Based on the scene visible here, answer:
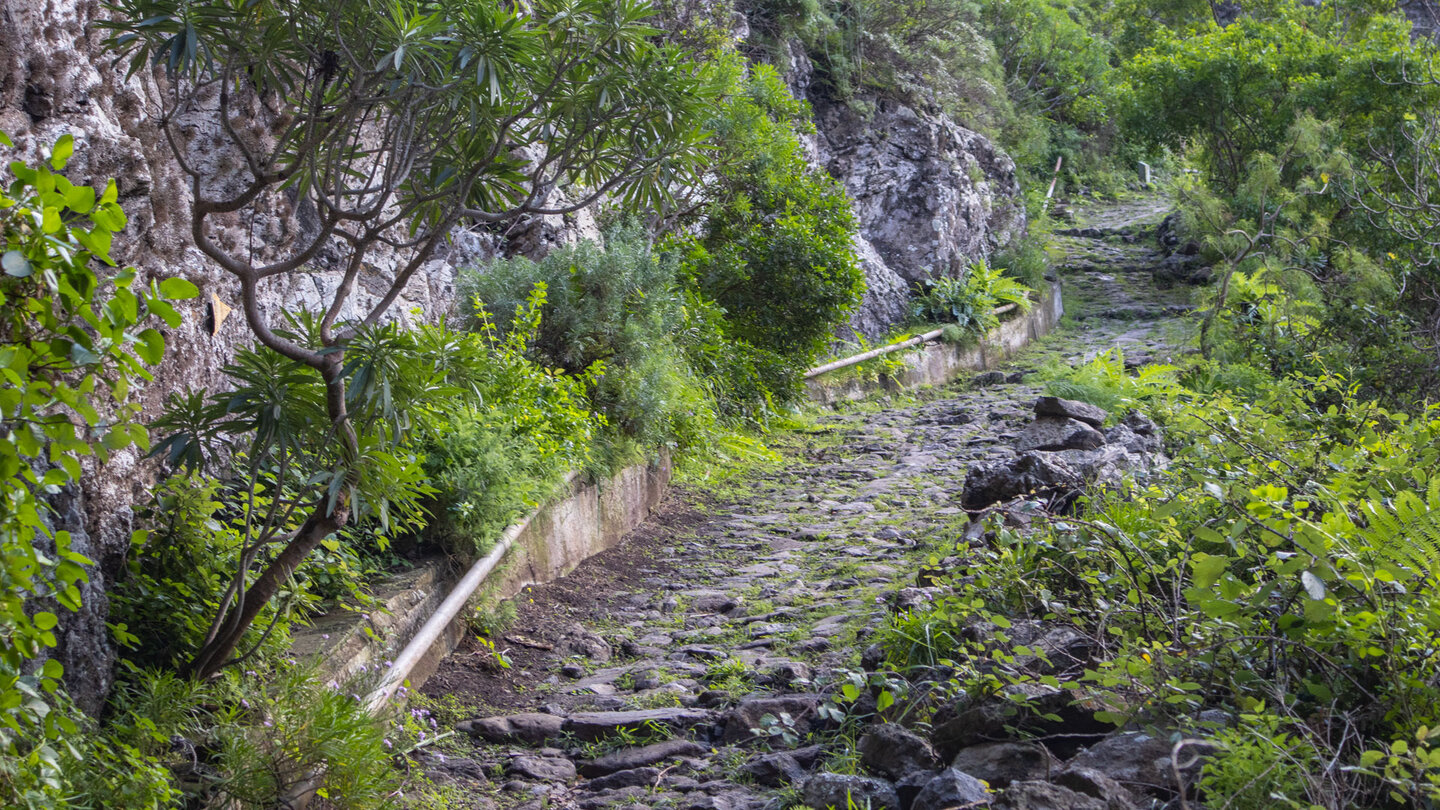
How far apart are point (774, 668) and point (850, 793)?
1.61 m

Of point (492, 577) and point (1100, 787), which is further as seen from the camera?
point (492, 577)

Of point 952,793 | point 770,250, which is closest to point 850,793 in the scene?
point 952,793

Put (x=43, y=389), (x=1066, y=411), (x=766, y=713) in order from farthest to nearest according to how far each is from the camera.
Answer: (x=1066, y=411) → (x=766, y=713) → (x=43, y=389)

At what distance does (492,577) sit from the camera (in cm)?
536

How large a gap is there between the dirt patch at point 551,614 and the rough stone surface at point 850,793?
186 centimetres

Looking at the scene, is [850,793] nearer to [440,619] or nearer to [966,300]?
[440,619]

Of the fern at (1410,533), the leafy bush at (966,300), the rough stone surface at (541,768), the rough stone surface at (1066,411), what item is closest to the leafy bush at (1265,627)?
the fern at (1410,533)

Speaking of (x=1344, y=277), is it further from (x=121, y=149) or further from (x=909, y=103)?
(x=121, y=149)

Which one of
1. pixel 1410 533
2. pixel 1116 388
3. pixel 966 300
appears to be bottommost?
pixel 1116 388

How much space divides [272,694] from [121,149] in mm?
2559

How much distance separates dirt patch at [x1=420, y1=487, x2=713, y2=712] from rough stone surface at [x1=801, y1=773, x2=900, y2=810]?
1861 mm

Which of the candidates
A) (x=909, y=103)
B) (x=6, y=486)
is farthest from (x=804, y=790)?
(x=909, y=103)

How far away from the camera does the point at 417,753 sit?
4.04 metres

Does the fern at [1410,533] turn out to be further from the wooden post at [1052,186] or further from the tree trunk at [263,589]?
the wooden post at [1052,186]
